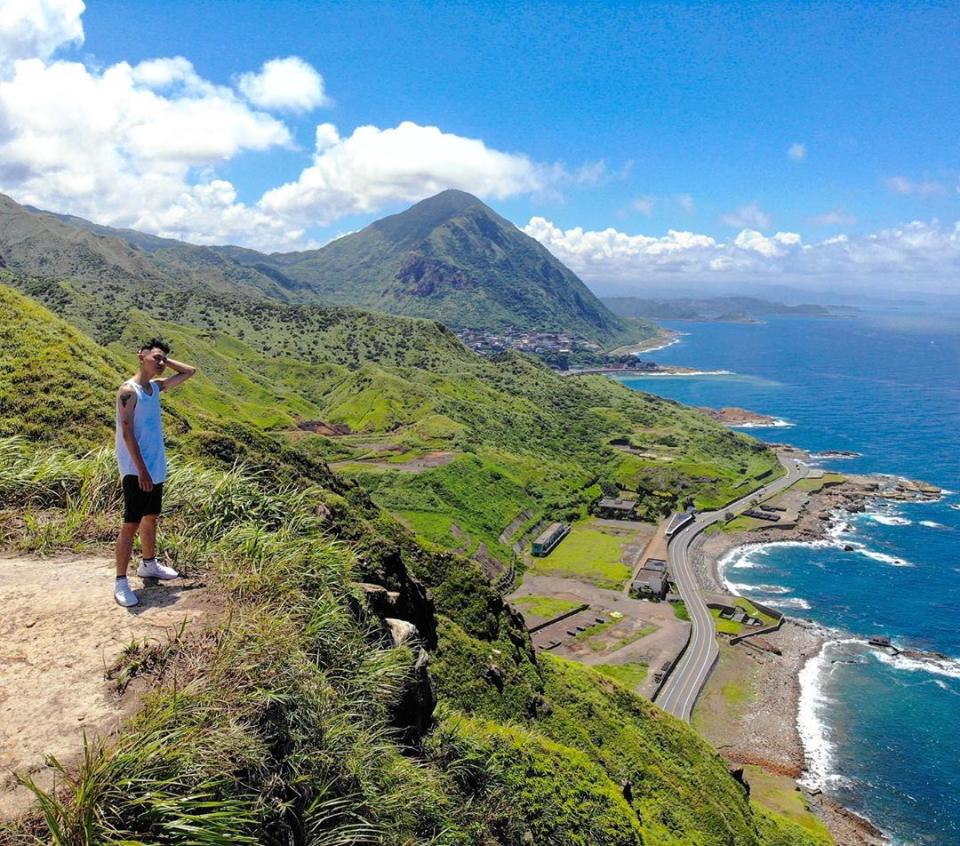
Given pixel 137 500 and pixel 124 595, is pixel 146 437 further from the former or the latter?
pixel 124 595

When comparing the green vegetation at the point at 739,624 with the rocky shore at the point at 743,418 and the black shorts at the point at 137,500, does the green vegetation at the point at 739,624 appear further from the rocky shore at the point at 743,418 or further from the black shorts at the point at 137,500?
the rocky shore at the point at 743,418

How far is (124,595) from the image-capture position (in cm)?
834

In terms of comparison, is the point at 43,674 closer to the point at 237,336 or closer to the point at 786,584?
the point at 786,584

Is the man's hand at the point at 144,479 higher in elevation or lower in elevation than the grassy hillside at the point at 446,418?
higher

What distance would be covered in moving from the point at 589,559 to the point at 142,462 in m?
76.2

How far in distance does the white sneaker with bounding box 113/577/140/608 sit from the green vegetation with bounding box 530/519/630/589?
6923 centimetres

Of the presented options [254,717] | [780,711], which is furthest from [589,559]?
[254,717]

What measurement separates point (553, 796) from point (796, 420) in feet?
557

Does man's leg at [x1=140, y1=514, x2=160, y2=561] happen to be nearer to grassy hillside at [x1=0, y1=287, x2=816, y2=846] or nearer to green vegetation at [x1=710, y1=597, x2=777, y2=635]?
grassy hillside at [x1=0, y1=287, x2=816, y2=846]

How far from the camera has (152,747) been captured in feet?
18.8

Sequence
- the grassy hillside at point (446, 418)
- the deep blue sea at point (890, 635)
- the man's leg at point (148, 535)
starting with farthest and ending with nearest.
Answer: the grassy hillside at point (446, 418) < the deep blue sea at point (890, 635) < the man's leg at point (148, 535)

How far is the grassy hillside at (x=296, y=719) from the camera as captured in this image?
580 cm

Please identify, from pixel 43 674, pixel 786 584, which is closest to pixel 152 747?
pixel 43 674

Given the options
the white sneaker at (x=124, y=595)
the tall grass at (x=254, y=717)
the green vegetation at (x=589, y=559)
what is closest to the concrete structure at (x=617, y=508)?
the green vegetation at (x=589, y=559)
